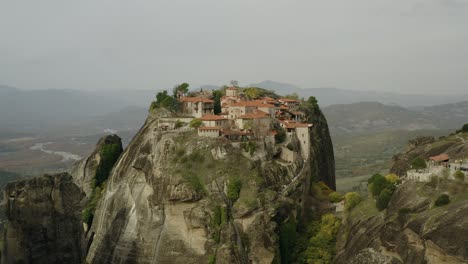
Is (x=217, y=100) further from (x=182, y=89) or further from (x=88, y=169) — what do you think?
(x=88, y=169)

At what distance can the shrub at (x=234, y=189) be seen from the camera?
213 ft

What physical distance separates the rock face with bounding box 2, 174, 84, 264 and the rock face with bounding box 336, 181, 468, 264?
30.4 metres

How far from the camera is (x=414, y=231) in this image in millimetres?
50625

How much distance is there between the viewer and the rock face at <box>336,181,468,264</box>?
153 ft

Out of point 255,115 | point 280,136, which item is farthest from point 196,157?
point 280,136

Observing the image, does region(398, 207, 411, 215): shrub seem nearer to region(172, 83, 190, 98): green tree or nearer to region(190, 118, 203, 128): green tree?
region(190, 118, 203, 128): green tree

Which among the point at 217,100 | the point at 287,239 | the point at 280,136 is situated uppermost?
the point at 217,100

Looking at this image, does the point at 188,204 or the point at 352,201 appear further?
the point at 352,201

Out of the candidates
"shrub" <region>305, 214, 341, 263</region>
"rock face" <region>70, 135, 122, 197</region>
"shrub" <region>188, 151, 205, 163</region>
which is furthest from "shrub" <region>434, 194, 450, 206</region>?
"rock face" <region>70, 135, 122, 197</region>

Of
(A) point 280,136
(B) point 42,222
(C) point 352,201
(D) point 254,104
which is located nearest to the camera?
(B) point 42,222

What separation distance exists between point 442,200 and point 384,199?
9.82 m

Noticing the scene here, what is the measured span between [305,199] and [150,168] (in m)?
23.7

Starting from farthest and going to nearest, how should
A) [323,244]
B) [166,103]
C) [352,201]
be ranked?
[166,103] → [352,201] → [323,244]

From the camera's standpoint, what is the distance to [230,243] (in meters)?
61.7
